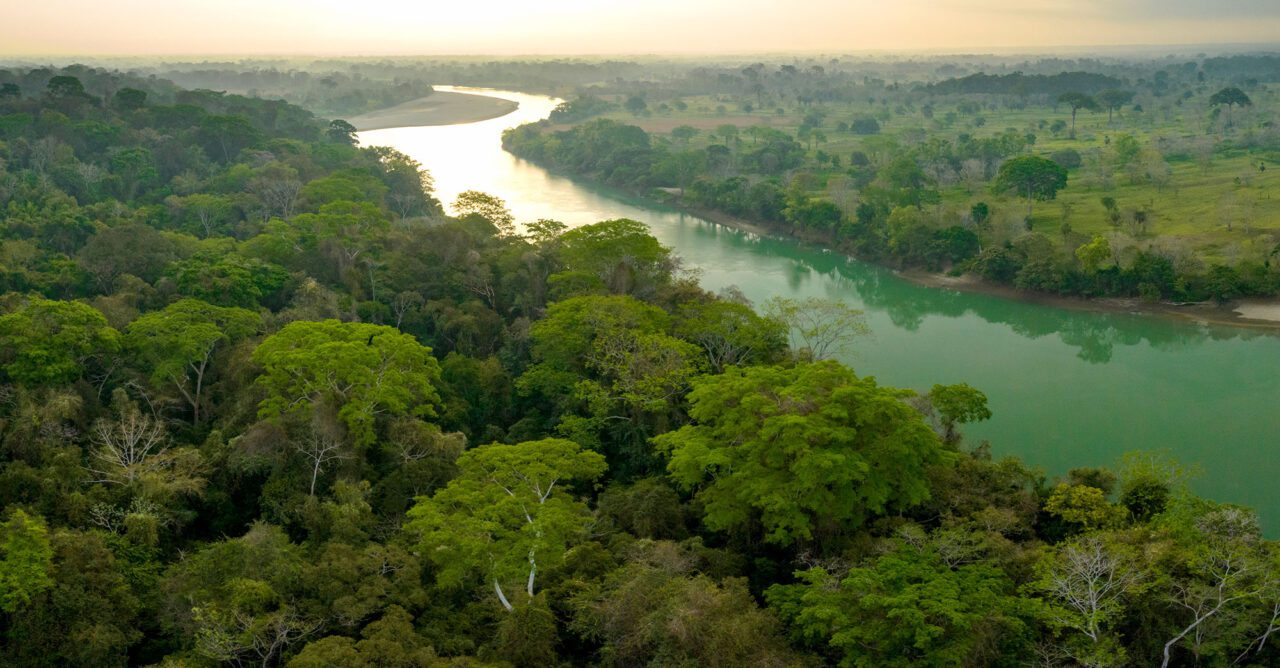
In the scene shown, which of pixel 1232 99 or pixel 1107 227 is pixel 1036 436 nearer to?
pixel 1107 227

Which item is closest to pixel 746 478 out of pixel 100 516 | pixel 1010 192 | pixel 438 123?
pixel 100 516

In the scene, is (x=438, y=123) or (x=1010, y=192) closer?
(x=1010, y=192)

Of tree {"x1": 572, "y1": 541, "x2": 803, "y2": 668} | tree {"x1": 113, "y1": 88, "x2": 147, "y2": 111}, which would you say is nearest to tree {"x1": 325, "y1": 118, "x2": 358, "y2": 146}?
tree {"x1": 113, "y1": 88, "x2": 147, "y2": 111}

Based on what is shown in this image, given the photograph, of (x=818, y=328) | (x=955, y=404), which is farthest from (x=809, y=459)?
(x=818, y=328)

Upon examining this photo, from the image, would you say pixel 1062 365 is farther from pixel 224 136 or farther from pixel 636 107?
pixel 636 107

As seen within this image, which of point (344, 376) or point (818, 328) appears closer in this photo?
point (344, 376)

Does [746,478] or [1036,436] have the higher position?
[746,478]
